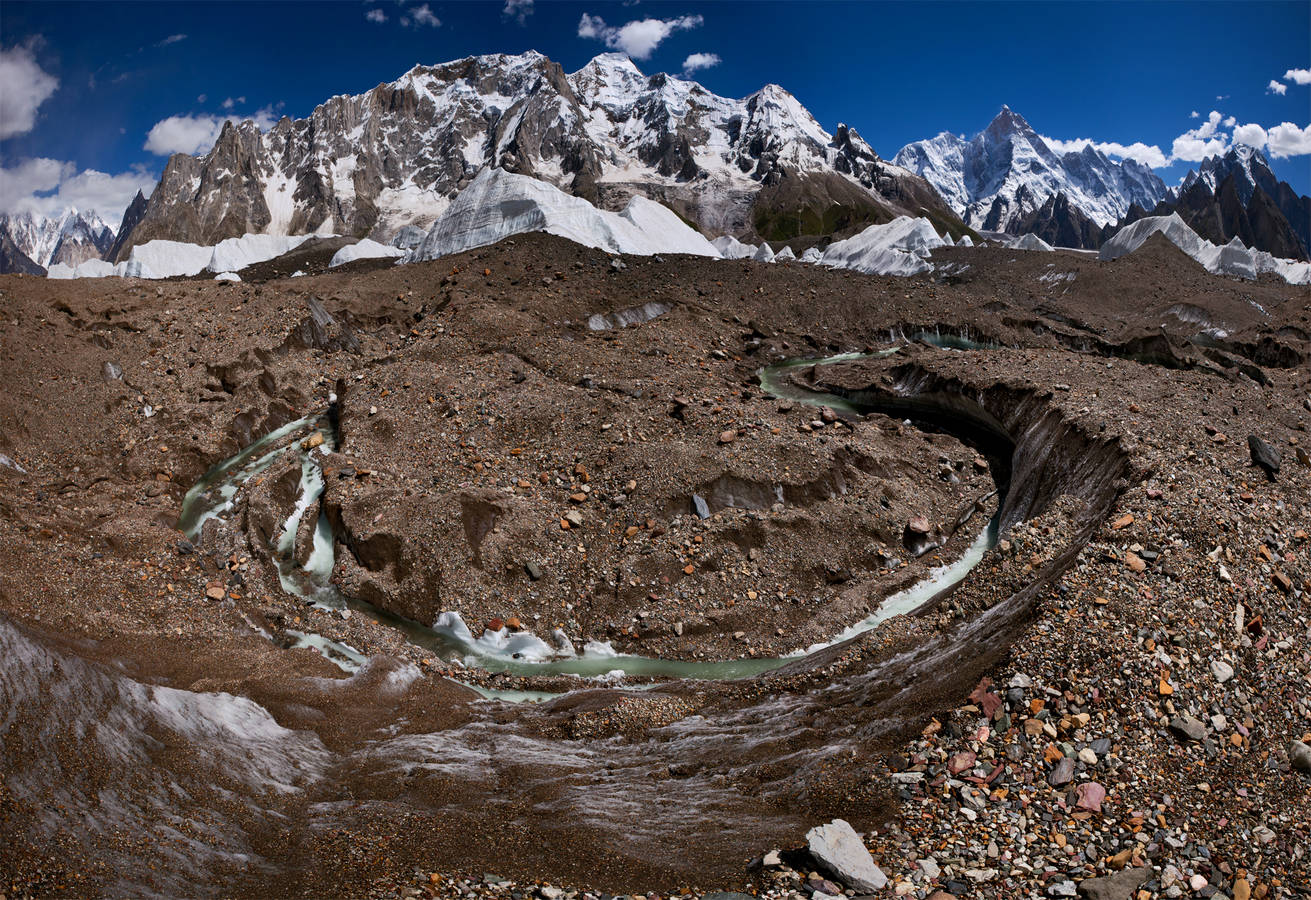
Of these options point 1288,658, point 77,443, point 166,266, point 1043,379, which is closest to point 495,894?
point 1288,658

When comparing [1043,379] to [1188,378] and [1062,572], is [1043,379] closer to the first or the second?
[1188,378]

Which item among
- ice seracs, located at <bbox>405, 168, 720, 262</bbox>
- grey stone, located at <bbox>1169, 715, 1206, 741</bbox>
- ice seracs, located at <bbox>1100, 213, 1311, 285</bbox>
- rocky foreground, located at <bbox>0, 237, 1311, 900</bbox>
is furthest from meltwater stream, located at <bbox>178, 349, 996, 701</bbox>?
ice seracs, located at <bbox>1100, 213, 1311, 285</bbox>

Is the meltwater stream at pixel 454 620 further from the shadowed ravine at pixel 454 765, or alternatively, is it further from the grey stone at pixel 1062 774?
the grey stone at pixel 1062 774

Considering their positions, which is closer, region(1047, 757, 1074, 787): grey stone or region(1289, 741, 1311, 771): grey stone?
region(1047, 757, 1074, 787): grey stone

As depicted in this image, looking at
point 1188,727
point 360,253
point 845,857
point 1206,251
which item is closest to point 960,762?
point 845,857

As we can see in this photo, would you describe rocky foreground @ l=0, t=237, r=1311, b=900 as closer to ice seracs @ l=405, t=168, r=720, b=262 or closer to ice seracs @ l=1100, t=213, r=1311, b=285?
ice seracs @ l=405, t=168, r=720, b=262

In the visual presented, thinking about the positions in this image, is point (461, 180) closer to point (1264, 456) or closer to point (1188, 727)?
point (1264, 456)
